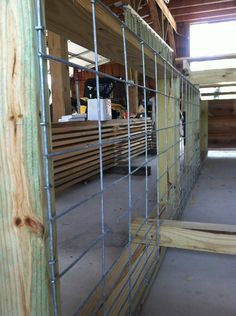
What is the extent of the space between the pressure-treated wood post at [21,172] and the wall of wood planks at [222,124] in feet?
13.9

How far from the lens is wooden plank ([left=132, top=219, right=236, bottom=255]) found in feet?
4.32

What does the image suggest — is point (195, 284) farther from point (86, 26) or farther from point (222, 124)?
point (222, 124)

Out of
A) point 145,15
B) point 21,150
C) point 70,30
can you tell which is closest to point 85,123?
point 70,30

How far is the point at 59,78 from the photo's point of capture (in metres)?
3.15

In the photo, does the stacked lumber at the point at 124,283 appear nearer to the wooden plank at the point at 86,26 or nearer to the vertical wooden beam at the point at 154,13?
the wooden plank at the point at 86,26

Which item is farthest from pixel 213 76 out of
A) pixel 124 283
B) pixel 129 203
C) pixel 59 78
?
pixel 124 283

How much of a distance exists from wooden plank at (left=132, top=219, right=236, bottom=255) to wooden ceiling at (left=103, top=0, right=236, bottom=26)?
571cm

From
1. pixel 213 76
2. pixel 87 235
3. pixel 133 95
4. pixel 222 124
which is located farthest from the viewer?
pixel 133 95

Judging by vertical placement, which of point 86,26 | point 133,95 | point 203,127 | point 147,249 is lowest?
point 147,249

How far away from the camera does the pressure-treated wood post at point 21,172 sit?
0.44m

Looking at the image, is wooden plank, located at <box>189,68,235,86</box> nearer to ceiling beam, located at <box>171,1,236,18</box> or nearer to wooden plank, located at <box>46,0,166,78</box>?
wooden plank, located at <box>46,0,166,78</box>

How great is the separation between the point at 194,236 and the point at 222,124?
3.39m

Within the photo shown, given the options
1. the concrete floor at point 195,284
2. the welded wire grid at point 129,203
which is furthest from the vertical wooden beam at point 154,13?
the concrete floor at point 195,284

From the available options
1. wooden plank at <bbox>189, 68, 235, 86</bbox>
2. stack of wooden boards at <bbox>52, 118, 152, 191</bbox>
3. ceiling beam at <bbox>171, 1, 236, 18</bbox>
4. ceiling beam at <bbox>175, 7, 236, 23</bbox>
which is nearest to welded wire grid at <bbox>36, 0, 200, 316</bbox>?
stack of wooden boards at <bbox>52, 118, 152, 191</bbox>
